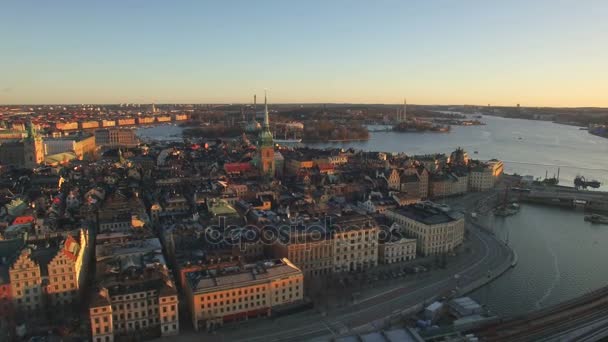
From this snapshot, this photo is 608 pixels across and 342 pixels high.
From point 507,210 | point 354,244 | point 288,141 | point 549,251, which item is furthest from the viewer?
point 288,141

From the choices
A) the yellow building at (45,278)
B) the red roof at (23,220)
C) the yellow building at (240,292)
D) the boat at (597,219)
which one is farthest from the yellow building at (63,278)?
the boat at (597,219)

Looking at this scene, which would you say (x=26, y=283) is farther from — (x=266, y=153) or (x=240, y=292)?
(x=266, y=153)

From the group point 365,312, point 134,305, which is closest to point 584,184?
point 365,312

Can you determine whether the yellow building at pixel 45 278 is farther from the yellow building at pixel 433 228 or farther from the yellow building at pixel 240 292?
the yellow building at pixel 433 228

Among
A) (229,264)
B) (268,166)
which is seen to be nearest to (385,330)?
(229,264)

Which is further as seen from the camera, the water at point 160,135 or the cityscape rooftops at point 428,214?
the water at point 160,135

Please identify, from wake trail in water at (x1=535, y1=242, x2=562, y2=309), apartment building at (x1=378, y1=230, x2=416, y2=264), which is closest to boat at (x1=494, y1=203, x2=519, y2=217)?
wake trail in water at (x1=535, y1=242, x2=562, y2=309)

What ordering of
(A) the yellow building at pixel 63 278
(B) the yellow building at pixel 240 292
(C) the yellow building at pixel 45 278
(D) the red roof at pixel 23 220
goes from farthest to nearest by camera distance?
(D) the red roof at pixel 23 220 → (A) the yellow building at pixel 63 278 → (C) the yellow building at pixel 45 278 → (B) the yellow building at pixel 240 292

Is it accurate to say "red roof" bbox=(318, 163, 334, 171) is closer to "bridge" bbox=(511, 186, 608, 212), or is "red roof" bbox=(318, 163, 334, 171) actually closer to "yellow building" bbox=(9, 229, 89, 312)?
"bridge" bbox=(511, 186, 608, 212)
